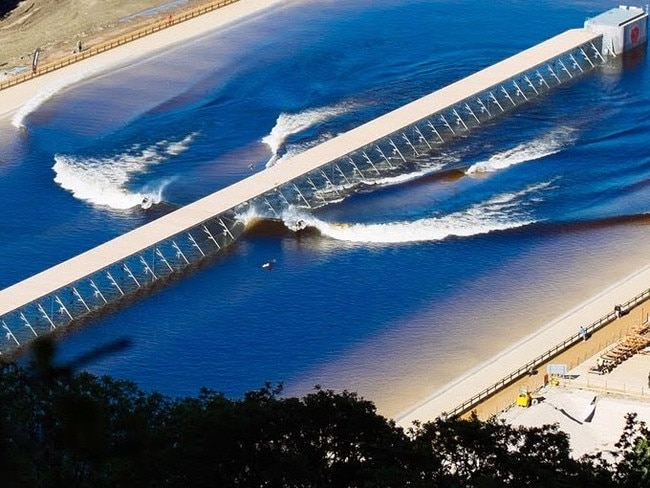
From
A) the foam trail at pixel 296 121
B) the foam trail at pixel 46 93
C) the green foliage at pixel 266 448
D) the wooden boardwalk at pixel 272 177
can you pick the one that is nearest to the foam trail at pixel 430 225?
the wooden boardwalk at pixel 272 177

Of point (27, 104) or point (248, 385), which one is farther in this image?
point (27, 104)

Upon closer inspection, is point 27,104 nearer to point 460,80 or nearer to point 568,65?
point 460,80

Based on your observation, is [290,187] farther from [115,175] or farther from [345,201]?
[115,175]

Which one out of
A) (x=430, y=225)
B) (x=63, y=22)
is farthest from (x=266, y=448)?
(x=63, y=22)

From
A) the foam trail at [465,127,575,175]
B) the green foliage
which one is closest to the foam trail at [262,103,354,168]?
the foam trail at [465,127,575,175]

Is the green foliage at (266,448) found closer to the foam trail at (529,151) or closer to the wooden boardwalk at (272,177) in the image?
the wooden boardwalk at (272,177)

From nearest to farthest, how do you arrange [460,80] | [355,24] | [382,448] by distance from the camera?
[382,448] → [460,80] → [355,24]

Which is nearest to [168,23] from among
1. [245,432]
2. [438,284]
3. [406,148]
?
[406,148]
